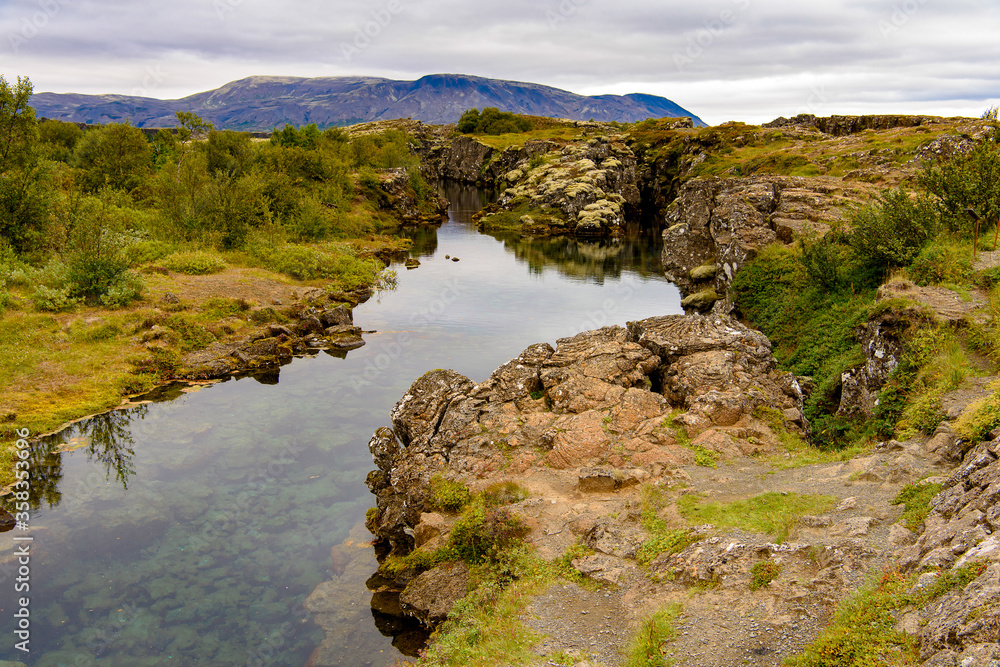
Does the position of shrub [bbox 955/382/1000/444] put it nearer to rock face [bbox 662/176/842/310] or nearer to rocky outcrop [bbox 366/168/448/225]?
rock face [bbox 662/176/842/310]

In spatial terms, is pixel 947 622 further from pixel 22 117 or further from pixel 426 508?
pixel 22 117

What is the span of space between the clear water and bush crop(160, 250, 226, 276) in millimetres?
16165

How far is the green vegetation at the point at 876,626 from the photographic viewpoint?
8.03 meters

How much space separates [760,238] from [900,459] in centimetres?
2558

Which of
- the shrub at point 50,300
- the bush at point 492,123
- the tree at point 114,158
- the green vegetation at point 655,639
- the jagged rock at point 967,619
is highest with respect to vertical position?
the bush at point 492,123

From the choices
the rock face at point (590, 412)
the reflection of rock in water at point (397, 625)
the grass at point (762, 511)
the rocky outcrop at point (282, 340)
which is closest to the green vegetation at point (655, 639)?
the grass at point (762, 511)

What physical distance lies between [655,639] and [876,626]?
3.66 metres

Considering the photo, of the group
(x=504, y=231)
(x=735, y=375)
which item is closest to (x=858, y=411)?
(x=735, y=375)

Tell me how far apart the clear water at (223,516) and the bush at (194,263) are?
16.2 meters

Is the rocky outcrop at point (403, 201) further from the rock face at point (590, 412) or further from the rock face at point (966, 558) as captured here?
the rock face at point (966, 558)

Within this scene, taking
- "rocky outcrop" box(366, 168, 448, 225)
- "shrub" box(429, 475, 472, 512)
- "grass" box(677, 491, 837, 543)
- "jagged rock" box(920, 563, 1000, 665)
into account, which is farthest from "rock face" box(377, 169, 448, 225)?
"jagged rock" box(920, 563, 1000, 665)

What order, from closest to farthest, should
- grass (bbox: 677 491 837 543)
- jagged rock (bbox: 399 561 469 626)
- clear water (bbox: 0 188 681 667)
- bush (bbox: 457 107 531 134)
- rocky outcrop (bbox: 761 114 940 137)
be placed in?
grass (bbox: 677 491 837 543), jagged rock (bbox: 399 561 469 626), clear water (bbox: 0 188 681 667), rocky outcrop (bbox: 761 114 940 137), bush (bbox: 457 107 531 134)

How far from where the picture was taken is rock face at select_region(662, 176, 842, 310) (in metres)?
36.8

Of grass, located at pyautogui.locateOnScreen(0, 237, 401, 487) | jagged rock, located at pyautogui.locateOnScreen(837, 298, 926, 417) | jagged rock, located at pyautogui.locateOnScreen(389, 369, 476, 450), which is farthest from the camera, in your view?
grass, located at pyautogui.locateOnScreen(0, 237, 401, 487)
